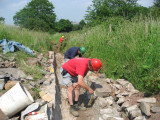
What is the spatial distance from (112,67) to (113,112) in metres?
1.90

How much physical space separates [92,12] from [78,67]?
1561 centimetres

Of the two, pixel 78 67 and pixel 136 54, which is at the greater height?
pixel 136 54

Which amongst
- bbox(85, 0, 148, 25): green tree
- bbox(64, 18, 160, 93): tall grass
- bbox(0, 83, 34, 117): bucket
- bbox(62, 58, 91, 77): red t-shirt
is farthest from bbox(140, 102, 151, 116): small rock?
bbox(85, 0, 148, 25): green tree

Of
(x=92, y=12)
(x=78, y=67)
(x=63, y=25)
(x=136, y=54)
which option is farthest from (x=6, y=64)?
(x=63, y=25)

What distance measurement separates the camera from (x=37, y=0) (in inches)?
1785

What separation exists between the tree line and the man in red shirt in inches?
115

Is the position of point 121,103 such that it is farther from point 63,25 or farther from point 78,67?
point 63,25

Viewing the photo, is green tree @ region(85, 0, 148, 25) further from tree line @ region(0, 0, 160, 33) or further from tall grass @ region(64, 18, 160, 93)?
tall grass @ region(64, 18, 160, 93)

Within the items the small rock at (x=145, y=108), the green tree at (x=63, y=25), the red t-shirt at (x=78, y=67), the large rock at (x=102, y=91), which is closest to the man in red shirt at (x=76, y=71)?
the red t-shirt at (x=78, y=67)

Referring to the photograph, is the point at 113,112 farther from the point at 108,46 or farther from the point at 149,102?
the point at 108,46

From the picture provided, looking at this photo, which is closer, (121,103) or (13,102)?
(13,102)

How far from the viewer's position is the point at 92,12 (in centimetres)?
1770

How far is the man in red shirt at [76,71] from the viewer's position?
3.24 metres

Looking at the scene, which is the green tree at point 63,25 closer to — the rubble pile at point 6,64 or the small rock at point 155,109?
the rubble pile at point 6,64
